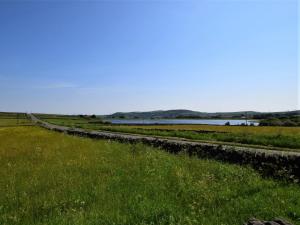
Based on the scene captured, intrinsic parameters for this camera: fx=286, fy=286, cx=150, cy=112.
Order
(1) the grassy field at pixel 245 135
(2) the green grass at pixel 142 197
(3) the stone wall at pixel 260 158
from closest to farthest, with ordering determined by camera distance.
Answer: (2) the green grass at pixel 142 197, (3) the stone wall at pixel 260 158, (1) the grassy field at pixel 245 135

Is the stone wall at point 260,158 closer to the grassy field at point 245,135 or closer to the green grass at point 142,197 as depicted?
the green grass at point 142,197

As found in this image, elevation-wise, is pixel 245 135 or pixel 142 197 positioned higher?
pixel 245 135

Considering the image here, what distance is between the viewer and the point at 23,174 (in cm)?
1089

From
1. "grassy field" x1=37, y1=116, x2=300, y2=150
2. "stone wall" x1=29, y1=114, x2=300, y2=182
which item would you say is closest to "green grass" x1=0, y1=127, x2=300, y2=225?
"stone wall" x1=29, y1=114, x2=300, y2=182

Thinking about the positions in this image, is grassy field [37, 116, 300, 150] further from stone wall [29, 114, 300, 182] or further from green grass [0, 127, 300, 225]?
green grass [0, 127, 300, 225]

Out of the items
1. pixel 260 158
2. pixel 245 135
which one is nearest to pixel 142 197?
pixel 260 158

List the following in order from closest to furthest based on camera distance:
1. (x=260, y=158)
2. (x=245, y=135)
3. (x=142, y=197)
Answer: (x=142, y=197), (x=260, y=158), (x=245, y=135)

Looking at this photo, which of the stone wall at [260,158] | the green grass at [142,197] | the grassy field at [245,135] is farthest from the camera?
the grassy field at [245,135]

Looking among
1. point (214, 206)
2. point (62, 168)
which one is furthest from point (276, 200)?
point (62, 168)

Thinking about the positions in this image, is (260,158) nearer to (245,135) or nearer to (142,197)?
(142,197)

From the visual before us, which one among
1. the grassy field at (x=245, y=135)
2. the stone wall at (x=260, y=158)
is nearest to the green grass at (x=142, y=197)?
the stone wall at (x=260, y=158)

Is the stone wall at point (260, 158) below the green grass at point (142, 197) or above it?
above

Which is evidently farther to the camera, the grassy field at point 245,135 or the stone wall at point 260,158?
the grassy field at point 245,135

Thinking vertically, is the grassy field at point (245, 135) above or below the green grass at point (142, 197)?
above
